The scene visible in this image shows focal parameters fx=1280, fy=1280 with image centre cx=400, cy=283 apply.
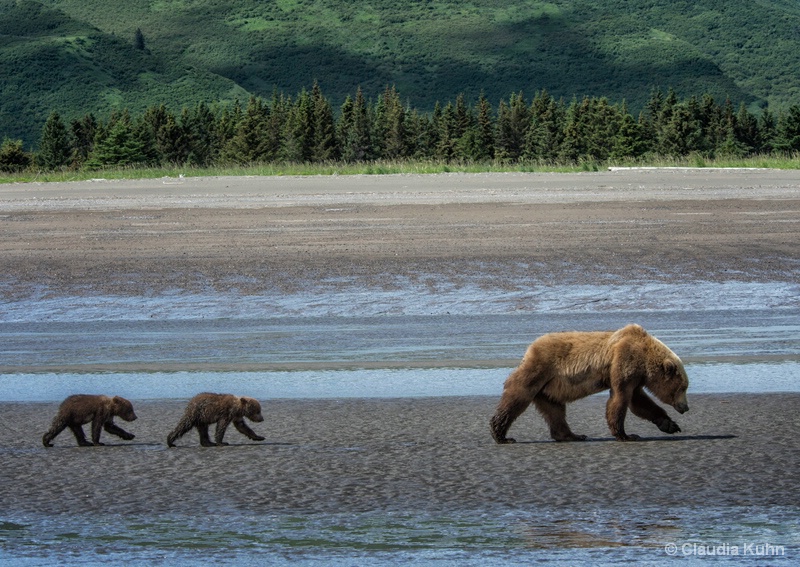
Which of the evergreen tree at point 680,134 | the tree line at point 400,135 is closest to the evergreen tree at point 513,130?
the tree line at point 400,135

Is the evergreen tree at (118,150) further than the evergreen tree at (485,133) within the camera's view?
No

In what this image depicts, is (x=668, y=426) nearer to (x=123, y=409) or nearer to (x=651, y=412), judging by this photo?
(x=651, y=412)

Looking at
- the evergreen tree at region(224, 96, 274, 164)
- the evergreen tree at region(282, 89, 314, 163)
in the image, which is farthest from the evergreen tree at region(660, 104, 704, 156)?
the evergreen tree at region(224, 96, 274, 164)

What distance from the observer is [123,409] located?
25.5 feet

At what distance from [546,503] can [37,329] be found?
→ 30.6 feet

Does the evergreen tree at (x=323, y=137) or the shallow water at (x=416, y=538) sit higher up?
the evergreen tree at (x=323, y=137)

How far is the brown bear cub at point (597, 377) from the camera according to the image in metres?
7.51

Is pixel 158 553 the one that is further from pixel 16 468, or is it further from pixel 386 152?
pixel 386 152

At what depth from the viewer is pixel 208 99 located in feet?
601

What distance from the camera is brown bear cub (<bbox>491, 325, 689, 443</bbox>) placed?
7.51 meters

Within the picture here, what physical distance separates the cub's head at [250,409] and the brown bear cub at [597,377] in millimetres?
1475

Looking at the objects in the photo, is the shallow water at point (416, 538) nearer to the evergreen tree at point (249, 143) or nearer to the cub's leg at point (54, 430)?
the cub's leg at point (54, 430)

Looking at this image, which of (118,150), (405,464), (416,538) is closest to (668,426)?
(405,464)

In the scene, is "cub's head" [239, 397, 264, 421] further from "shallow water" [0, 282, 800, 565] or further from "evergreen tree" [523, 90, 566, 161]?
"evergreen tree" [523, 90, 566, 161]
